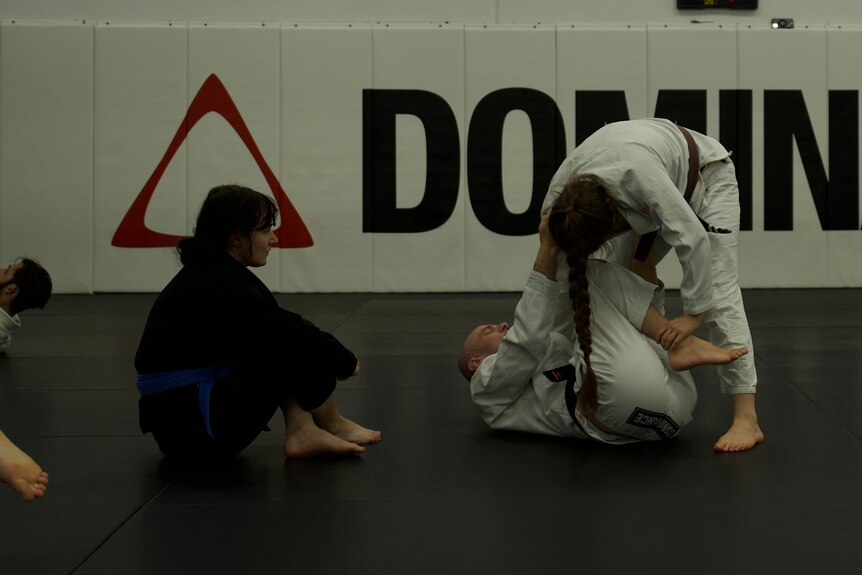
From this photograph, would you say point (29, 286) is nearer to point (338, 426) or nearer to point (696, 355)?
point (338, 426)

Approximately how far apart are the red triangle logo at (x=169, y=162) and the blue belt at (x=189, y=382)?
551 centimetres

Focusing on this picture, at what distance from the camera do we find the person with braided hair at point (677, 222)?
266 centimetres

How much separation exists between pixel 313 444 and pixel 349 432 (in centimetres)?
21

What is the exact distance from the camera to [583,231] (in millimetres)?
2670

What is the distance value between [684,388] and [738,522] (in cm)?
74

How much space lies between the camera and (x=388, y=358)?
4637 mm

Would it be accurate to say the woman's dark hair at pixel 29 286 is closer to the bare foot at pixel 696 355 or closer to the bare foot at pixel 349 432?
the bare foot at pixel 349 432

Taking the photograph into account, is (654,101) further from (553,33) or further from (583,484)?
(583,484)

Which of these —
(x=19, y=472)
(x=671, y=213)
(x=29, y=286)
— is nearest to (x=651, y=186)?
(x=671, y=213)

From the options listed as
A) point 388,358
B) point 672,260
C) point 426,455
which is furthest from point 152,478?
point 672,260

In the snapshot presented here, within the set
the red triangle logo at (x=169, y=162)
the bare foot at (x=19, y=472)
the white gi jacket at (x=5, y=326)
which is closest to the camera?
the bare foot at (x=19, y=472)

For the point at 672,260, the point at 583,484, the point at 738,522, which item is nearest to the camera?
the point at 738,522

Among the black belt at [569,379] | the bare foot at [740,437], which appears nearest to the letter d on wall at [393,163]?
the black belt at [569,379]

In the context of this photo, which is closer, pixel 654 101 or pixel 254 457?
pixel 254 457
